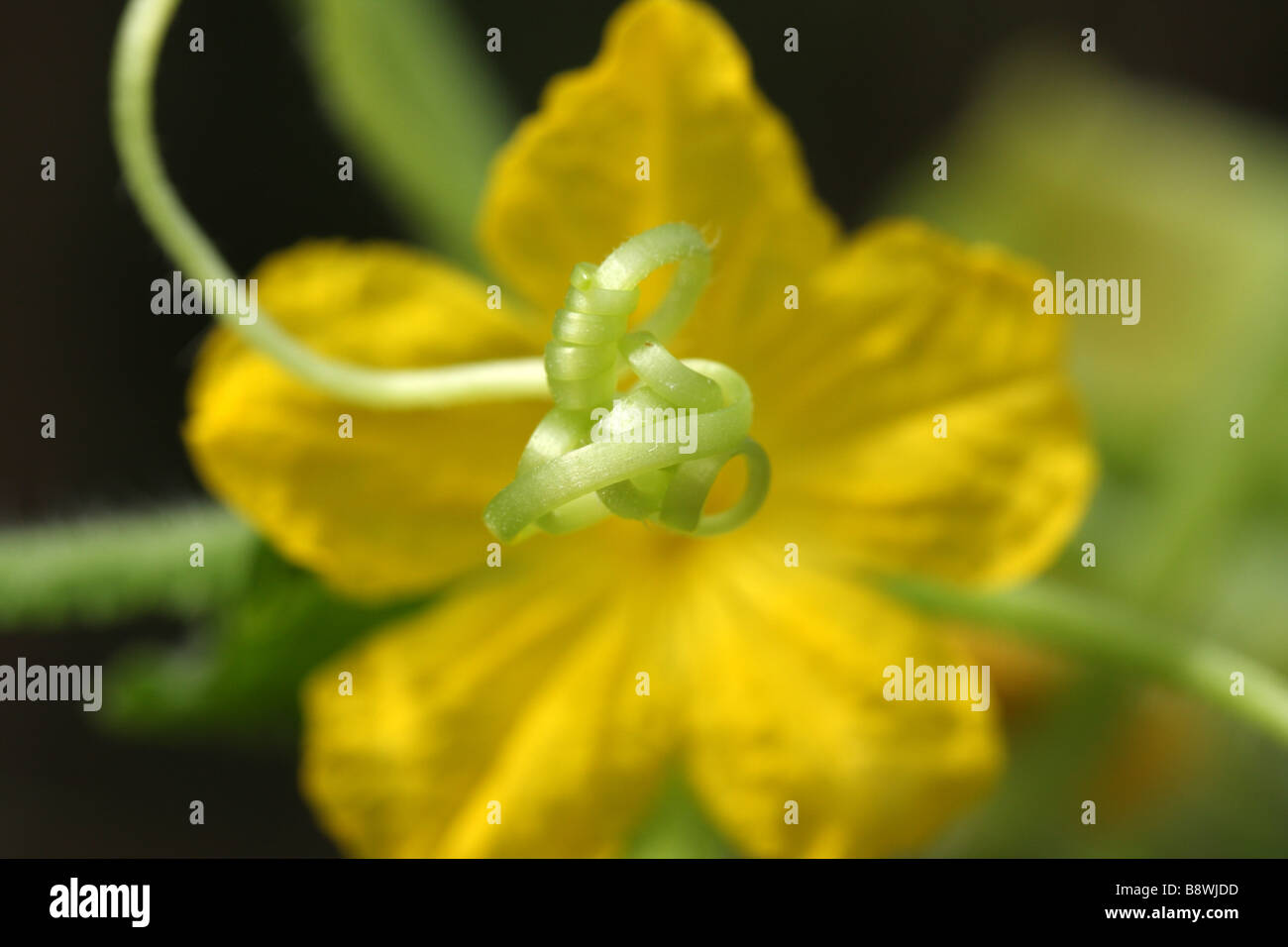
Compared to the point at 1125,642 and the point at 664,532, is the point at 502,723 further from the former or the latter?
the point at 1125,642

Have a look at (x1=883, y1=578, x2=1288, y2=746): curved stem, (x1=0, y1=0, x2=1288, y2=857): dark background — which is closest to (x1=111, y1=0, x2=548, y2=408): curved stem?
(x1=883, y1=578, x2=1288, y2=746): curved stem

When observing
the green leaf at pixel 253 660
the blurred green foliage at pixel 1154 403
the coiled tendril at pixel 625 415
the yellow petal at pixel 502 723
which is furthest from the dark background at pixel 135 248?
the coiled tendril at pixel 625 415

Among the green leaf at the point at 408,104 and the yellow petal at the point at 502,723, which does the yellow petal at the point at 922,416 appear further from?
the green leaf at the point at 408,104

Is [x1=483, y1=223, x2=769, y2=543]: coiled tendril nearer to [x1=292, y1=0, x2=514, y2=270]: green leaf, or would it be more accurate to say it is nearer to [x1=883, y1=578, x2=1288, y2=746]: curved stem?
→ [x1=883, y1=578, x2=1288, y2=746]: curved stem

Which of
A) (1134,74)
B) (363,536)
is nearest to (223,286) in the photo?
(363,536)

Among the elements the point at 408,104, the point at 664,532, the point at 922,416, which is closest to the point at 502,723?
the point at 664,532

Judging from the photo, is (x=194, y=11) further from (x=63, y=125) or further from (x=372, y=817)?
(x=372, y=817)
